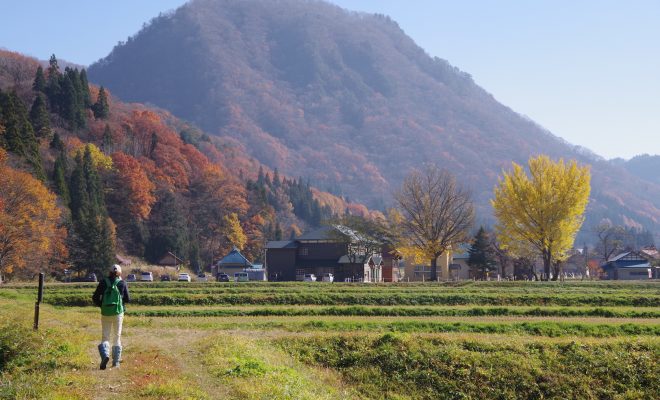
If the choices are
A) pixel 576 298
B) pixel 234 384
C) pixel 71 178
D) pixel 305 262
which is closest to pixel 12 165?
pixel 71 178

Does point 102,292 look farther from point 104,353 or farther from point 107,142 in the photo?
point 107,142

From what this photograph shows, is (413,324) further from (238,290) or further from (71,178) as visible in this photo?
(71,178)

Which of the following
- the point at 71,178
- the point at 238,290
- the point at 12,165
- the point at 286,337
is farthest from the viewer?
the point at 71,178

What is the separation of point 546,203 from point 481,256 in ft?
56.0

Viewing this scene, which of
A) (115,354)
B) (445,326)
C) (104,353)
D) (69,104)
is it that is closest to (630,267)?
(445,326)

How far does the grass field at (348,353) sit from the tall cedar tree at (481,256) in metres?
38.6

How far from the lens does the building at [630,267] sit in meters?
96.4

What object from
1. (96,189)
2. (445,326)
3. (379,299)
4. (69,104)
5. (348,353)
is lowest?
(348,353)

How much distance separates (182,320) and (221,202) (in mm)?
78114

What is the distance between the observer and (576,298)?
34.4 meters

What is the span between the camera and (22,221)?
52750 mm

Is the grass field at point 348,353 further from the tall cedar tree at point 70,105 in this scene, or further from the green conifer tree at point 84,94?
the green conifer tree at point 84,94

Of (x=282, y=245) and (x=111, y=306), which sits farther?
(x=282, y=245)

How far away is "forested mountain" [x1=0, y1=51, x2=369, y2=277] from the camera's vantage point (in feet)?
179
